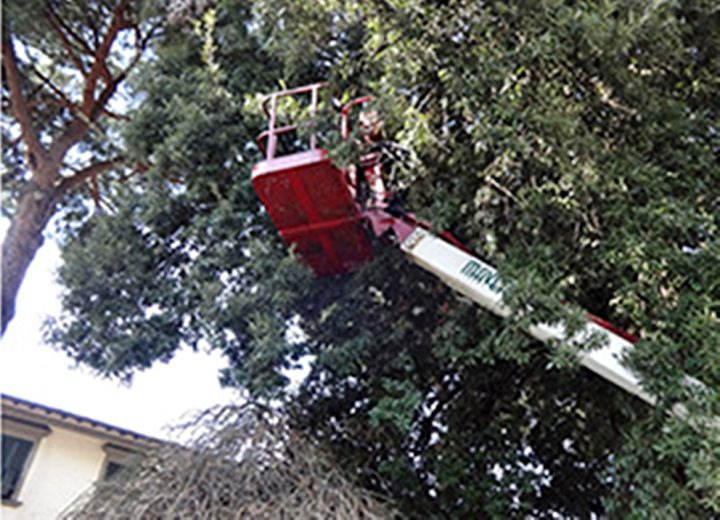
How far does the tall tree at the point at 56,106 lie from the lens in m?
9.40

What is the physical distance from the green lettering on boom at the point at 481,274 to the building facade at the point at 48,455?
7139 millimetres

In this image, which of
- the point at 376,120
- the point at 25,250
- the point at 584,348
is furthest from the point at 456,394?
the point at 25,250

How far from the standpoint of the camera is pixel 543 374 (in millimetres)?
6555

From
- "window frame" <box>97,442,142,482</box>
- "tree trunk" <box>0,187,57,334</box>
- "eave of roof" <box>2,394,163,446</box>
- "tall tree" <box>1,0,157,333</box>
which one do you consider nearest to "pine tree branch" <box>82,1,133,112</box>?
"tall tree" <box>1,0,157,333</box>

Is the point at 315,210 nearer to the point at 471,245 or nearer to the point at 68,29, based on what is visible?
the point at 471,245

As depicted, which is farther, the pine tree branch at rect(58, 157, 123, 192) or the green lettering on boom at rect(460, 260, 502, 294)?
the pine tree branch at rect(58, 157, 123, 192)

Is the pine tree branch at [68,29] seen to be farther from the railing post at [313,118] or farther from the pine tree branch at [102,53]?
the railing post at [313,118]

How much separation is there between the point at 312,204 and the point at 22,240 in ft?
18.7

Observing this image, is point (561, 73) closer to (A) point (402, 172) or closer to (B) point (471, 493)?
(A) point (402, 172)

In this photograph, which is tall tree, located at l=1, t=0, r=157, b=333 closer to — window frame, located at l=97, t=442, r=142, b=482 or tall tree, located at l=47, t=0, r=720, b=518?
tall tree, located at l=47, t=0, r=720, b=518

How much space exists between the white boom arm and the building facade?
6869mm

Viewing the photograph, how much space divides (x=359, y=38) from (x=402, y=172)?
1.61m

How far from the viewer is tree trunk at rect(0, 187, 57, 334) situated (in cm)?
908

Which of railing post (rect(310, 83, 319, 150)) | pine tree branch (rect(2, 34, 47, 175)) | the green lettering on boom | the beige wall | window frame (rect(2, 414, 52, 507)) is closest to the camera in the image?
the green lettering on boom
